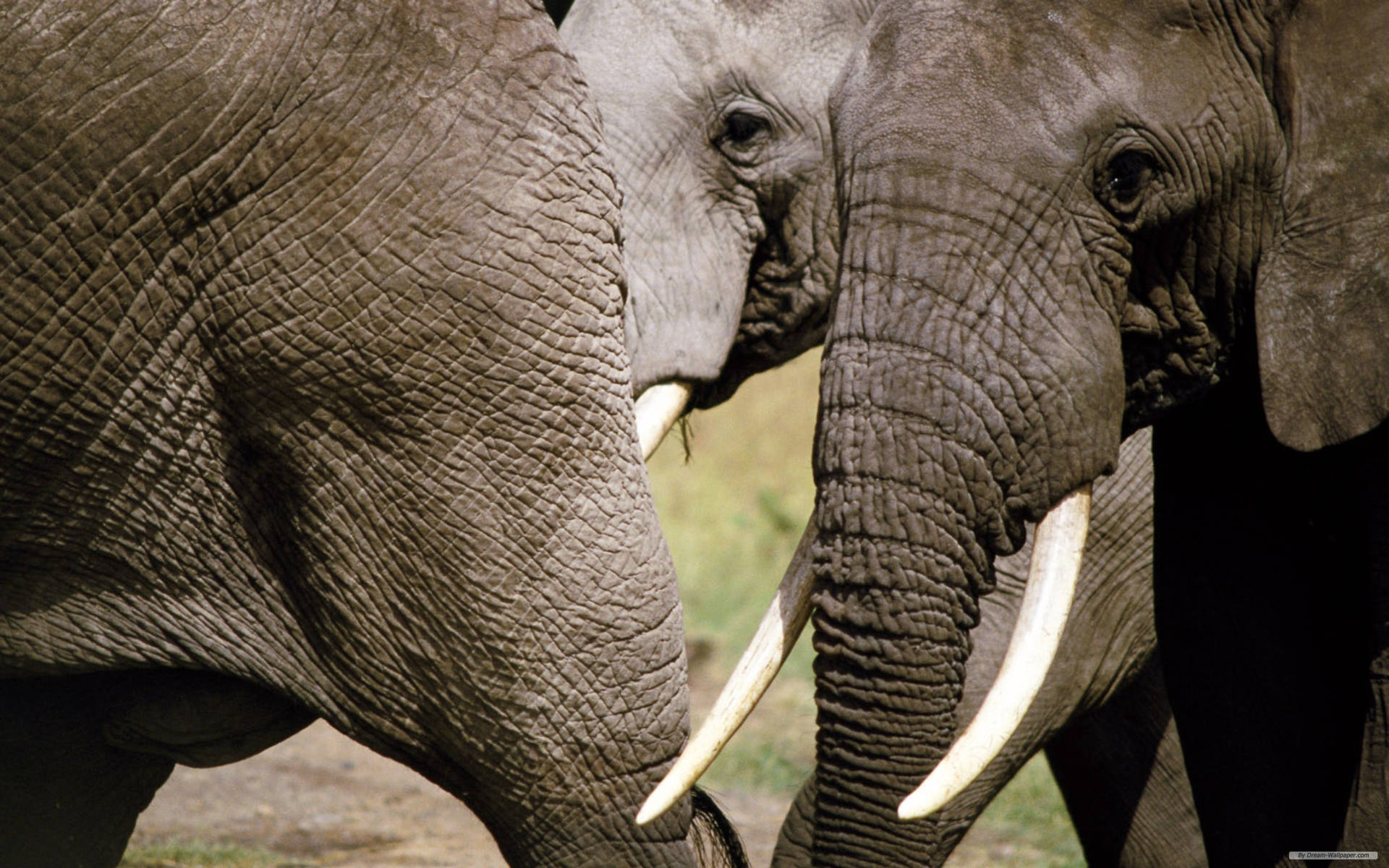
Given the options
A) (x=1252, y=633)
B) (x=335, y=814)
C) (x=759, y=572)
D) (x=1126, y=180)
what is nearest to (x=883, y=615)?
(x=1126, y=180)

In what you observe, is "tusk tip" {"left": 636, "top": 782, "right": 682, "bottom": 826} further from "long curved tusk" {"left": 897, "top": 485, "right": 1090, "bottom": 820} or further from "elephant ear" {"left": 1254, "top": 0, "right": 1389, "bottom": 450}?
"elephant ear" {"left": 1254, "top": 0, "right": 1389, "bottom": 450}

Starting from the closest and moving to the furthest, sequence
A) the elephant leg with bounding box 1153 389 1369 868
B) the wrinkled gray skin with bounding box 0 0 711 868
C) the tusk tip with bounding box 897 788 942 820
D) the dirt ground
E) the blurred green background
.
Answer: the tusk tip with bounding box 897 788 942 820 → the wrinkled gray skin with bounding box 0 0 711 868 → the elephant leg with bounding box 1153 389 1369 868 → the dirt ground → the blurred green background

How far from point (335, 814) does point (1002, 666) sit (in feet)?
8.94

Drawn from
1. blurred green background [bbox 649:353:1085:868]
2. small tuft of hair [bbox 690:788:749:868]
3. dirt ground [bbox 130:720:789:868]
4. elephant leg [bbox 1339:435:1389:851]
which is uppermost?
elephant leg [bbox 1339:435:1389:851]

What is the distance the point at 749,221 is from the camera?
147 inches

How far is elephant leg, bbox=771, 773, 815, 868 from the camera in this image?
10.8 ft

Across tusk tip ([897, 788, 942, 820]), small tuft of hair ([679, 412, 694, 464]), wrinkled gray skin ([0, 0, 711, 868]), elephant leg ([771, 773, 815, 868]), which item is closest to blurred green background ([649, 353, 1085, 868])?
small tuft of hair ([679, 412, 694, 464])

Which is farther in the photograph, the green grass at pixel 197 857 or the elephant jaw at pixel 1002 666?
the green grass at pixel 197 857

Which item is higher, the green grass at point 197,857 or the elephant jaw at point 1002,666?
the elephant jaw at point 1002,666

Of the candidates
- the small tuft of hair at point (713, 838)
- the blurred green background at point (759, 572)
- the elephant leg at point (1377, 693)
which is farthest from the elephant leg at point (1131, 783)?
the elephant leg at point (1377, 693)

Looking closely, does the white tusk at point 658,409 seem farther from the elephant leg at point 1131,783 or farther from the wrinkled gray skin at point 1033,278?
the wrinkled gray skin at point 1033,278

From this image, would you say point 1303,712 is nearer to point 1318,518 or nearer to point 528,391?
point 1318,518

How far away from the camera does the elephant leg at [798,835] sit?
10.8ft

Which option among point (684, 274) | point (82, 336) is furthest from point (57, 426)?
point (684, 274)
